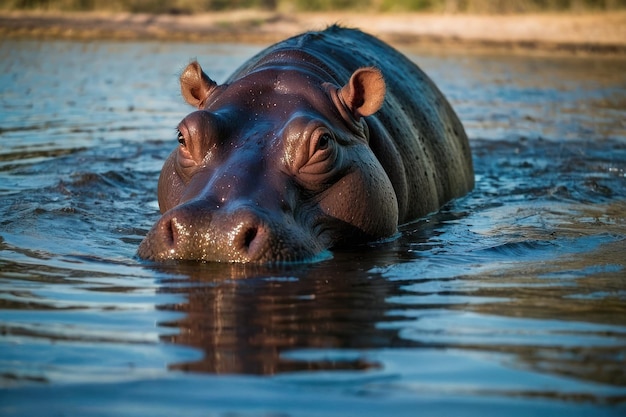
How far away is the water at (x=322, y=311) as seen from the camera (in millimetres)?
3057

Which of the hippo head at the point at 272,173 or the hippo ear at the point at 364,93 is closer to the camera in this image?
the hippo head at the point at 272,173

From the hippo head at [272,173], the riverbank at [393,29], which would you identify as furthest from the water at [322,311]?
the riverbank at [393,29]

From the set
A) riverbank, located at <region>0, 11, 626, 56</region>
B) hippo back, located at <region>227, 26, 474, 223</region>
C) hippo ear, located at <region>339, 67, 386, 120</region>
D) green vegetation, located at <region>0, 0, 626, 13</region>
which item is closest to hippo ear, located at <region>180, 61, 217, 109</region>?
hippo back, located at <region>227, 26, 474, 223</region>

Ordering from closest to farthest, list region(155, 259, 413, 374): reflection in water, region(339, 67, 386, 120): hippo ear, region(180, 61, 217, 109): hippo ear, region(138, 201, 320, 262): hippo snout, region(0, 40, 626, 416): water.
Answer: region(0, 40, 626, 416): water → region(155, 259, 413, 374): reflection in water → region(138, 201, 320, 262): hippo snout → region(339, 67, 386, 120): hippo ear → region(180, 61, 217, 109): hippo ear

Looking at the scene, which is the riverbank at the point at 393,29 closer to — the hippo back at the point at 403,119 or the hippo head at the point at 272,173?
the hippo back at the point at 403,119

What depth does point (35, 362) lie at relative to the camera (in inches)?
133

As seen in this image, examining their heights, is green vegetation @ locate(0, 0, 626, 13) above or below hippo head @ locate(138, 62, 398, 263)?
above

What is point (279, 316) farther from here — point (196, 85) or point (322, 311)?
point (196, 85)

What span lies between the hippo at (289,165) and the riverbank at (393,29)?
785 inches

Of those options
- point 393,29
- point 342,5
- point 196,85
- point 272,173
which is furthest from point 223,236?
point 342,5

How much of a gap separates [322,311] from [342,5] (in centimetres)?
3283

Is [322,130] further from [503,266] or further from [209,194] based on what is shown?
[503,266]

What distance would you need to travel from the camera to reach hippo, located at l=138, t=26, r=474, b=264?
481cm

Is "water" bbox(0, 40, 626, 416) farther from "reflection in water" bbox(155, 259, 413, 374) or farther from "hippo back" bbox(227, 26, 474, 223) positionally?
"hippo back" bbox(227, 26, 474, 223)
